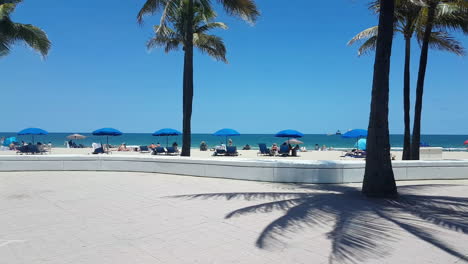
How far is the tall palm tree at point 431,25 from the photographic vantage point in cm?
1052

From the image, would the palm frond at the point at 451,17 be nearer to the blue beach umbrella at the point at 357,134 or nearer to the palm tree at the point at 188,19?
the palm tree at the point at 188,19

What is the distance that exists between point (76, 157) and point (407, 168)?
11.1 metres

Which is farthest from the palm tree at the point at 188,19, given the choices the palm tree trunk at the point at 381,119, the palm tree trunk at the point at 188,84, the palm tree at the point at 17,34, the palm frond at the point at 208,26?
the palm tree trunk at the point at 381,119

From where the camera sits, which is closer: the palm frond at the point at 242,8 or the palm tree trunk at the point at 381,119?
the palm tree trunk at the point at 381,119

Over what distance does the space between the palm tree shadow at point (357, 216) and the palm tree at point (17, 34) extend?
11.0 m

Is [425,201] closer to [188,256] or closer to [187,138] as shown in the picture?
[188,256]

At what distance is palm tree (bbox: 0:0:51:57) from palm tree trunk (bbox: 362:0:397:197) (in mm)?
13363

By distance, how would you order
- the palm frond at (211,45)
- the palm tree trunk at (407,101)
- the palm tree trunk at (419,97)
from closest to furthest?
the palm tree trunk at (419,97) < the palm tree trunk at (407,101) < the palm frond at (211,45)

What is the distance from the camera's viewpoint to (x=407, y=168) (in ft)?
29.5

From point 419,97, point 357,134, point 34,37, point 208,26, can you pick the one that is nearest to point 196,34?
point 208,26

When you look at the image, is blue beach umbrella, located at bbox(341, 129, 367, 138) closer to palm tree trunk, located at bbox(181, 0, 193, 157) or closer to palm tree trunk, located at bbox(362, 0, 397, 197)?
palm tree trunk, located at bbox(181, 0, 193, 157)

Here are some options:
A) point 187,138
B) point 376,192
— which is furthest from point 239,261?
point 187,138

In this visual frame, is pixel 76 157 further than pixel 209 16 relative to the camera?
No

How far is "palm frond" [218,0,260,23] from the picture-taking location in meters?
11.5
